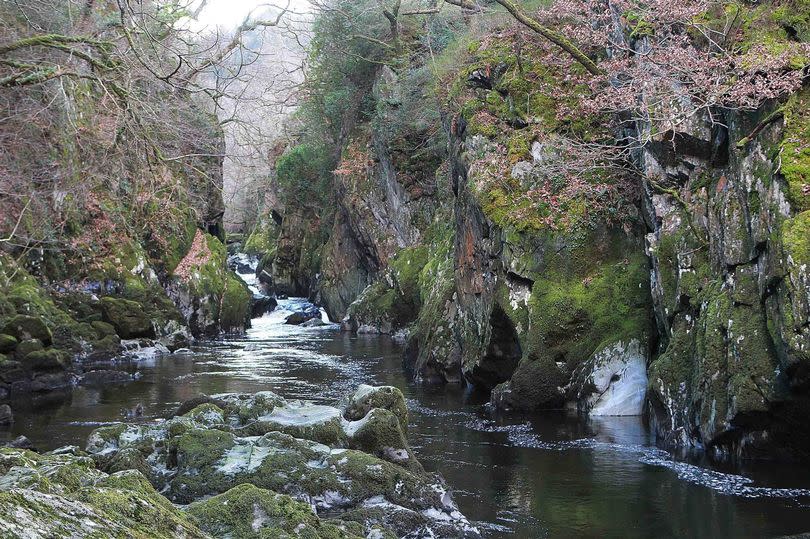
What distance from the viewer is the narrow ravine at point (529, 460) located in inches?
343

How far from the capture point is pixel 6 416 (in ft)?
48.5

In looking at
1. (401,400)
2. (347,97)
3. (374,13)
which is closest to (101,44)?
(401,400)

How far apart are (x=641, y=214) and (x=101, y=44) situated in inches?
414

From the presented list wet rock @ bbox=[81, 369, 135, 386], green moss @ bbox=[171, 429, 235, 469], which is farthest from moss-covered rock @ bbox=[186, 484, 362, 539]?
wet rock @ bbox=[81, 369, 135, 386]

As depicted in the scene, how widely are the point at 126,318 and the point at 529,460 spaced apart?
1711cm

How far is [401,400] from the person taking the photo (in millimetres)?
11047

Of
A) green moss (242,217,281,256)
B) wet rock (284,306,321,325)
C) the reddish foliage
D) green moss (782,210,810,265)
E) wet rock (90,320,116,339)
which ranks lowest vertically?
wet rock (90,320,116,339)

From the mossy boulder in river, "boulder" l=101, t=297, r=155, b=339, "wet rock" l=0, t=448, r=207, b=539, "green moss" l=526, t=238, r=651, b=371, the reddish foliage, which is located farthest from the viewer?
the reddish foliage

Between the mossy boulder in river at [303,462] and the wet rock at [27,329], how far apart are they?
35.3ft

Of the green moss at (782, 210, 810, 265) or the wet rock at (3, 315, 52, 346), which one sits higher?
the green moss at (782, 210, 810, 265)

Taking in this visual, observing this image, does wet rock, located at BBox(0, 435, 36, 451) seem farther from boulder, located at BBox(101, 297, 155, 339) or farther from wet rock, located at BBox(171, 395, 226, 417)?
boulder, located at BBox(101, 297, 155, 339)

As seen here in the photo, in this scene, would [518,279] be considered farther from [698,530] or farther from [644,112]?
[698,530]

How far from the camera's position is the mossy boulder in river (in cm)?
830

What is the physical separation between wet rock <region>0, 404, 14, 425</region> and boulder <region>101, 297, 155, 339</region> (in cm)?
950
